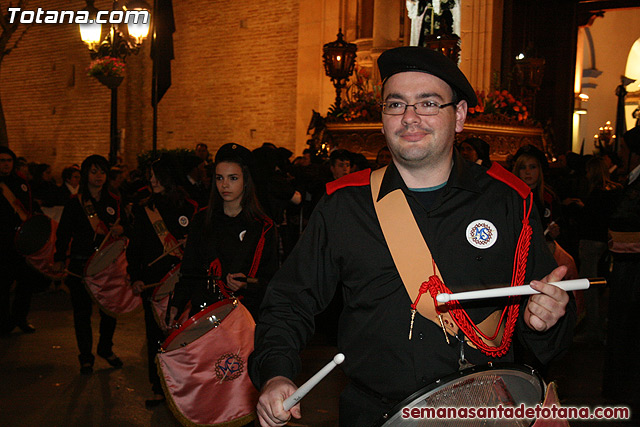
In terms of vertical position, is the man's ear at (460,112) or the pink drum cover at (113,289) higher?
the man's ear at (460,112)

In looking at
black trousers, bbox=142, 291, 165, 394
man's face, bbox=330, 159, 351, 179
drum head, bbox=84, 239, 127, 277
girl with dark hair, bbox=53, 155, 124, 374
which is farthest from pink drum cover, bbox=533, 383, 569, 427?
man's face, bbox=330, 159, 351, 179

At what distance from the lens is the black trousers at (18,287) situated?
8.43m

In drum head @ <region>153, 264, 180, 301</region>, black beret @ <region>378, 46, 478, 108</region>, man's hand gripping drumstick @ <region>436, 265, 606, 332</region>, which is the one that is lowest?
drum head @ <region>153, 264, 180, 301</region>

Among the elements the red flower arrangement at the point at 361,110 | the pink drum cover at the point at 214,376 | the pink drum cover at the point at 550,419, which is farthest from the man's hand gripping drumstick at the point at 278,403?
the red flower arrangement at the point at 361,110

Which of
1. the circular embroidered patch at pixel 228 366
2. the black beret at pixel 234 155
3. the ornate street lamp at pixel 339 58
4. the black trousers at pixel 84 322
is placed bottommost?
the black trousers at pixel 84 322

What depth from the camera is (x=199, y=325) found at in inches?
170

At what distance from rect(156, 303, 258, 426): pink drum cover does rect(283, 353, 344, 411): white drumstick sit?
7.72 ft

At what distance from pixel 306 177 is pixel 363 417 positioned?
24.8 feet

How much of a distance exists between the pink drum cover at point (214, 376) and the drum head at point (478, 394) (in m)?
2.45

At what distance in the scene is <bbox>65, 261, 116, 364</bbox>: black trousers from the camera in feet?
23.1

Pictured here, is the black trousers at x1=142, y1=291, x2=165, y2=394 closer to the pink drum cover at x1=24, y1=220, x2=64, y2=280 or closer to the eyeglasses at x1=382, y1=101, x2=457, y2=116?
the pink drum cover at x1=24, y1=220, x2=64, y2=280

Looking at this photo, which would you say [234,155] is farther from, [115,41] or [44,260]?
[115,41]

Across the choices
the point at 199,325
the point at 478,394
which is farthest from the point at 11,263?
the point at 478,394

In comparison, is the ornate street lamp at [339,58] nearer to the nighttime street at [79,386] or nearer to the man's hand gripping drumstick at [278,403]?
the nighttime street at [79,386]
